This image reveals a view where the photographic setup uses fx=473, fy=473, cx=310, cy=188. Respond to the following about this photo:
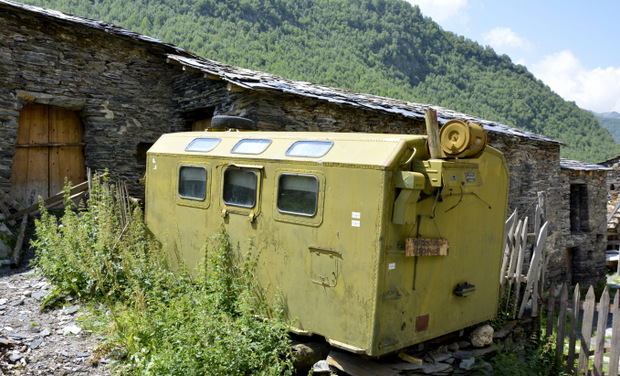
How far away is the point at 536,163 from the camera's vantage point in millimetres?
13688

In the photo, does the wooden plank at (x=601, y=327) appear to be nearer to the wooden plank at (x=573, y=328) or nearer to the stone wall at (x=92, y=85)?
the wooden plank at (x=573, y=328)

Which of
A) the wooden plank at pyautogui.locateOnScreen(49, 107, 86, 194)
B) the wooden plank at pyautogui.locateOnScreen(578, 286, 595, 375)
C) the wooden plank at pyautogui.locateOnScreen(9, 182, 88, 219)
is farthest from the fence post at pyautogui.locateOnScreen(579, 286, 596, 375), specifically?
the wooden plank at pyautogui.locateOnScreen(49, 107, 86, 194)

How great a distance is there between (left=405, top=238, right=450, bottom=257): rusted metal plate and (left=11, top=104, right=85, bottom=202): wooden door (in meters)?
8.13

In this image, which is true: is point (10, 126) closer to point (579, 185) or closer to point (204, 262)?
point (204, 262)

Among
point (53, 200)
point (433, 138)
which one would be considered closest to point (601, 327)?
point (433, 138)

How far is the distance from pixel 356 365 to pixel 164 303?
7.36 ft

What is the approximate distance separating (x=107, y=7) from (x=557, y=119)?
4260 cm

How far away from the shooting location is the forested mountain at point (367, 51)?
36.5 meters

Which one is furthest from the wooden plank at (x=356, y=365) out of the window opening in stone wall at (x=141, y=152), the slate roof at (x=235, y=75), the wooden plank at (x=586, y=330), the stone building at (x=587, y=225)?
the stone building at (x=587, y=225)

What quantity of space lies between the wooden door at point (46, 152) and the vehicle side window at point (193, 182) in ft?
17.1

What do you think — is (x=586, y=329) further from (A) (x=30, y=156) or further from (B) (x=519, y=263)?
(A) (x=30, y=156)

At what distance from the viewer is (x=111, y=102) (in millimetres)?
9828

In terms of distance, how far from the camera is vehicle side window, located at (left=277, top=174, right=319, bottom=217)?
4.47 m

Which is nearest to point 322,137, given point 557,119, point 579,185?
point 579,185
